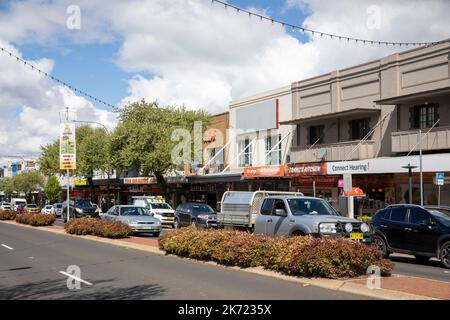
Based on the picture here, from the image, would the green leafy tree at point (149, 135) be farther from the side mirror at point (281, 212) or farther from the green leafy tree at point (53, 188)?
the green leafy tree at point (53, 188)

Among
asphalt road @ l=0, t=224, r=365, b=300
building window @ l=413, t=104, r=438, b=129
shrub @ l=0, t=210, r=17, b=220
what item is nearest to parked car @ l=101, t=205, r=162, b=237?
asphalt road @ l=0, t=224, r=365, b=300

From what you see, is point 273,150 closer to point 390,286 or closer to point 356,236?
point 356,236

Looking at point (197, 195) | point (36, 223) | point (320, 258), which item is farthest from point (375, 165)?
point (197, 195)

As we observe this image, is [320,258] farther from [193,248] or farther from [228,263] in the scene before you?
[193,248]

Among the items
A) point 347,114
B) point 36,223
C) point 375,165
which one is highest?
point 347,114

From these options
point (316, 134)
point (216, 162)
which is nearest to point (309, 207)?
point (316, 134)

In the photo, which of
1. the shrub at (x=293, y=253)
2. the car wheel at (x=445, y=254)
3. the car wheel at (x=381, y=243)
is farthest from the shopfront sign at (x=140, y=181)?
the car wheel at (x=445, y=254)

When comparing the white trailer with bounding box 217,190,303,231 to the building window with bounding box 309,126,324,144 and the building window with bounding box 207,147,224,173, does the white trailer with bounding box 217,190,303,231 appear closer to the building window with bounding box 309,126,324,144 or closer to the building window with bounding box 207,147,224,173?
the building window with bounding box 309,126,324,144

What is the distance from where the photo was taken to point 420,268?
47.3 ft

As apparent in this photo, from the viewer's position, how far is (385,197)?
94.7 feet

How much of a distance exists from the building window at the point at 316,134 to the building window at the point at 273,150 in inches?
116

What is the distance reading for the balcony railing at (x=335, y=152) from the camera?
3022 cm

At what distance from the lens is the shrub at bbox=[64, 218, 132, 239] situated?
851 inches
